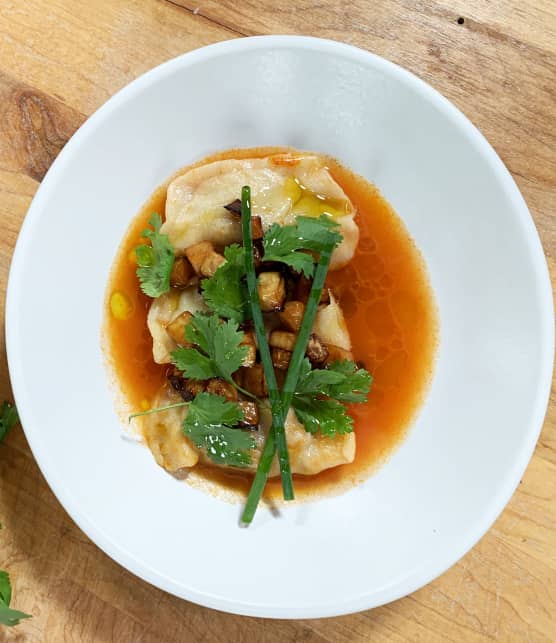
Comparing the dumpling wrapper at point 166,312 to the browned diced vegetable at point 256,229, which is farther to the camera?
the dumpling wrapper at point 166,312

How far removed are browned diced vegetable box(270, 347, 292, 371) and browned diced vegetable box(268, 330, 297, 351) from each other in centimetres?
1

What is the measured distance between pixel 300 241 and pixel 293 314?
255 millimetres

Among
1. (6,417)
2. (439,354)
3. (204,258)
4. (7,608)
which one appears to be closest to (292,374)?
(204,258)

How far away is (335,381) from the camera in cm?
222

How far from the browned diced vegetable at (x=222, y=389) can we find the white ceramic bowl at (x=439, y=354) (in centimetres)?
38

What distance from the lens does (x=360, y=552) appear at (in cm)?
224

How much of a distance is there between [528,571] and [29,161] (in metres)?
2.36

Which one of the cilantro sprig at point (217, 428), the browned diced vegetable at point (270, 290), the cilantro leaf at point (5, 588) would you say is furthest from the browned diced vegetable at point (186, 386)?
the cilantro leaf at point (5, 588)

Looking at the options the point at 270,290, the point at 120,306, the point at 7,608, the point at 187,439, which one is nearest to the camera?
the point at 7,608

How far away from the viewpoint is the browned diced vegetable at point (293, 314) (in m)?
2.30

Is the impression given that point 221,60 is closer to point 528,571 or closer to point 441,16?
point 441,16

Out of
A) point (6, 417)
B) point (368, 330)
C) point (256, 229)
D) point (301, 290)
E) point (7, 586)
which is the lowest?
point (7, 586)

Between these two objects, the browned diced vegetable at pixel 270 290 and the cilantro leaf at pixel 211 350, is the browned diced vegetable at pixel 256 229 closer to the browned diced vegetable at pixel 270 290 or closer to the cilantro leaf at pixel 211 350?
the browned diced vegetable at pixel 270 290

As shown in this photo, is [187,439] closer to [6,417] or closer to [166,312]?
[166,312]
